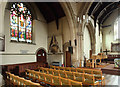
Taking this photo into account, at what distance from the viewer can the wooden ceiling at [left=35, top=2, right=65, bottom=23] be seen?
9.27 metres

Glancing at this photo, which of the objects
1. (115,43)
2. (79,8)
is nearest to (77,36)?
(79,8)

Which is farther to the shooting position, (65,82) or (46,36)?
(46,36)

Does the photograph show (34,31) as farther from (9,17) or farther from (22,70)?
(22,70)

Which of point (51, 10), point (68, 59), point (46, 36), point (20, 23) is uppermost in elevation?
point (51, 10)

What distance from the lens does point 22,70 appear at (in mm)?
6188

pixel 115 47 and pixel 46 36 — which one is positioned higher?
pixel 46 36

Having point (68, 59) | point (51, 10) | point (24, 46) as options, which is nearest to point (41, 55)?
point (24, 46)

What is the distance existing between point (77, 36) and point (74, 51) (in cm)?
136

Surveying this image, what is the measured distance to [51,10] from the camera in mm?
9641

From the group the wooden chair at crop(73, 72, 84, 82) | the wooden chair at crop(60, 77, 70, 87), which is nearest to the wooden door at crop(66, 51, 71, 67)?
the wooden chair at crop(73, 72, 84, 82)

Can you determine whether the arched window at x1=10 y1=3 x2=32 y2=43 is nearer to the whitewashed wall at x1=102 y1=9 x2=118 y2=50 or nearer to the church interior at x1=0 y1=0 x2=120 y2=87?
the church interior at x1=0 y1=0 x2=120 y2=87

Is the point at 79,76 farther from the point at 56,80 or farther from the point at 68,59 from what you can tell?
the point at 68,59

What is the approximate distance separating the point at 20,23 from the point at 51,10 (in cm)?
328

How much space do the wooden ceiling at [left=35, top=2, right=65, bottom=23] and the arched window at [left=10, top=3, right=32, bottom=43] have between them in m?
1.51
